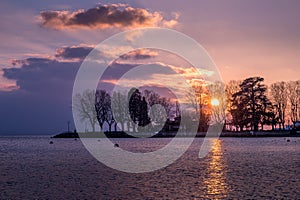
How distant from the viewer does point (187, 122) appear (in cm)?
14375

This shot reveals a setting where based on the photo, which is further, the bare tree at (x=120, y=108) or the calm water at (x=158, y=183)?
the bare tree at (x=120, y=108)

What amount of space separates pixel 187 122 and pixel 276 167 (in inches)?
4133

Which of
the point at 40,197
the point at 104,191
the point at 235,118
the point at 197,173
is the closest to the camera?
the point at 40,197

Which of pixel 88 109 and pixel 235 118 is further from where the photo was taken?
pixel 88 109

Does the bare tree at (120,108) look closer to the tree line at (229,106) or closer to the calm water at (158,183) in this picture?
the tree line at (229,106)

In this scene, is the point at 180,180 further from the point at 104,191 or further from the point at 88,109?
the point at 88,109

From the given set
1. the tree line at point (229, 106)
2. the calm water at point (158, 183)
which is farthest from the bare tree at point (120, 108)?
the calm water at point (158, 183)

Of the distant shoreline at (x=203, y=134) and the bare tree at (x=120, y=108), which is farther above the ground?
the bare tree at (x=120, y=108)

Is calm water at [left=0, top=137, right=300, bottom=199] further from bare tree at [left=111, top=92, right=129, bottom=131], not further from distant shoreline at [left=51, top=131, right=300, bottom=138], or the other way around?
bare tree at [left=111, top=92, right=129, bottom=131]

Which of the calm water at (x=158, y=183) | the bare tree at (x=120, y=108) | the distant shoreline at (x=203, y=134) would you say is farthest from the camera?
the bare tree at (x=120, y=108)

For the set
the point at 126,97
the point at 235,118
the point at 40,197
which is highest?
the point at 126,97

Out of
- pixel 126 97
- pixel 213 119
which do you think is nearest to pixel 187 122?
pixel 213 119

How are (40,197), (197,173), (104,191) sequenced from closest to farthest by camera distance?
(40,197)
(104,191)
(197,173)

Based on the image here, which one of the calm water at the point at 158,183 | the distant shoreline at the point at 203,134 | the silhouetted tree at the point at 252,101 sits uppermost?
the silhouetted tree at the point at 252,101
